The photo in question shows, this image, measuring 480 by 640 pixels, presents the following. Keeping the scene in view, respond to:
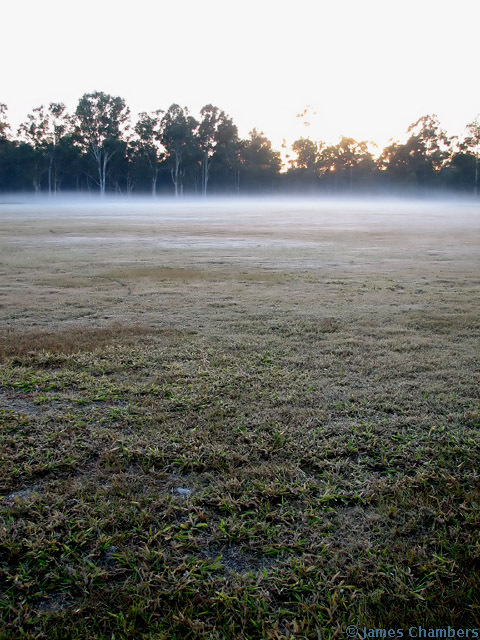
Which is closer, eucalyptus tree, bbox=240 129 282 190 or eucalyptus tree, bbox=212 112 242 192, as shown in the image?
eucalyptus tree, bbox=212 112 242 192

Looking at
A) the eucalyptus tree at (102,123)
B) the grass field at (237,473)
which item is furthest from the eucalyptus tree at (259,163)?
the grass field at (237,473)

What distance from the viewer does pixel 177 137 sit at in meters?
74.6

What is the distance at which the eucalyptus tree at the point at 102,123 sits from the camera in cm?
7338

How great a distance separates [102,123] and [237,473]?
8045cm

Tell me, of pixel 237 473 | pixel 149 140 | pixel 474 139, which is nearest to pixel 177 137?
pixel 149 140

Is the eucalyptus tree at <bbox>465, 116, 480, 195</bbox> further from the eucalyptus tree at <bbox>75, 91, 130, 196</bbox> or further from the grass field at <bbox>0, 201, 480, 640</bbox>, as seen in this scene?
the grass field at <bbox>0, 201, 480, 640</bbox>

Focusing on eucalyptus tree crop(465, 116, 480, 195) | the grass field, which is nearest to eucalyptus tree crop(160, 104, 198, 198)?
eucalyptus tree crop(465, 116, 480, 195)

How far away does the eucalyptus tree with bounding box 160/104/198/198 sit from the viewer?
74562 millimetres

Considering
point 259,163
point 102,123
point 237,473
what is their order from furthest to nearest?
1. point 259,163
2. point 102,123
3. point 237,473

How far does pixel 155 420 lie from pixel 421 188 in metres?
87.8

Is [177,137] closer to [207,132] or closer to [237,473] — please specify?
[207,132]

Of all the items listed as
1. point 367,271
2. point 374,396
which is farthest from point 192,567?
point 367,271

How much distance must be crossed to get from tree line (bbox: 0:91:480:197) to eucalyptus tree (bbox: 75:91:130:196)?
15 centimetres

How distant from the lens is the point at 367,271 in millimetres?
9781
